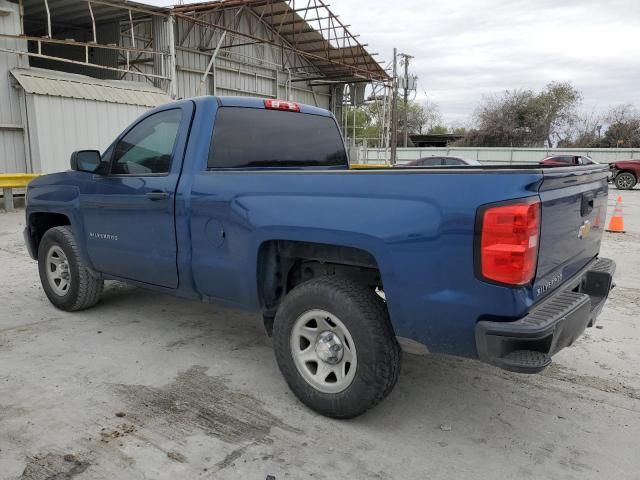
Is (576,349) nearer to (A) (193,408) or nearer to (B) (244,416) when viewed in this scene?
(B) (244,416)

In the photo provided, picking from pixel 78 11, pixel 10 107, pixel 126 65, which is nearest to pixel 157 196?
pixel 10 107

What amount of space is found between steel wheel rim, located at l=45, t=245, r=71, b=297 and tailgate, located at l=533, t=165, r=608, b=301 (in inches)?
169

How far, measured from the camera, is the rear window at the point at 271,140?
12.9ft

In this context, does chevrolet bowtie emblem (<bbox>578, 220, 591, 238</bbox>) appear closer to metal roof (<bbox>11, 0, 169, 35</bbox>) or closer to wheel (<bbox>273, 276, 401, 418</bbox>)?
wheel (<bbox>273, 276, 401, 418</bbox>)

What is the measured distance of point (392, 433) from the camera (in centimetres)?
310

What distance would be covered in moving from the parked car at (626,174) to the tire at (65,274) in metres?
→ 23.7

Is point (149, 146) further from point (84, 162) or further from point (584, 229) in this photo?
point (584, 229)

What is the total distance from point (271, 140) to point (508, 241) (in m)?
2.27

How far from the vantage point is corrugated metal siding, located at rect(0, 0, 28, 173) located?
13.1 metres

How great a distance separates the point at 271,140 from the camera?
4195 mm

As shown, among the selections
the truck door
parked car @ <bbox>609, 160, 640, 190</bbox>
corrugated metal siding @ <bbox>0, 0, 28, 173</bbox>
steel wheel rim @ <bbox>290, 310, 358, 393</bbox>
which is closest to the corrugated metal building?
corrugated metal siding @ <bbox>0, 0, 28, 173</bbox>

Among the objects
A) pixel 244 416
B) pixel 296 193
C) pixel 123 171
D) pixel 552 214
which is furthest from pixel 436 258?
pixel 123 171

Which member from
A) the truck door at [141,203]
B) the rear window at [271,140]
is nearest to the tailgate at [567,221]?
the rear window at [271,140]

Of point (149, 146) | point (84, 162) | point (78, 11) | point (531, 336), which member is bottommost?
point (531, 336)
